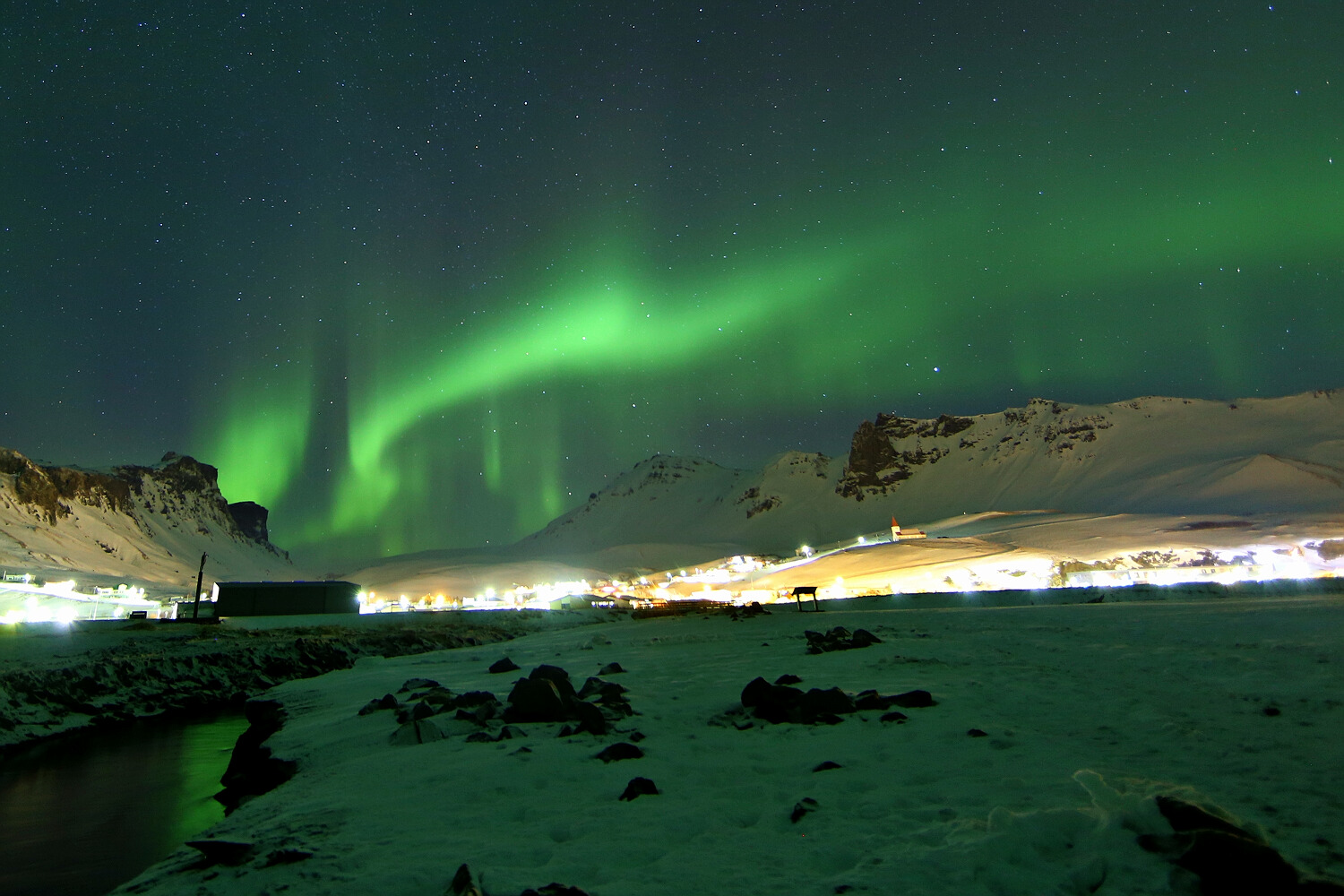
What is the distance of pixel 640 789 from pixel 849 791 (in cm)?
220

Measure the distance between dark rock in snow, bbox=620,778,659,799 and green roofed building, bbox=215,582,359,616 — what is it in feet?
251

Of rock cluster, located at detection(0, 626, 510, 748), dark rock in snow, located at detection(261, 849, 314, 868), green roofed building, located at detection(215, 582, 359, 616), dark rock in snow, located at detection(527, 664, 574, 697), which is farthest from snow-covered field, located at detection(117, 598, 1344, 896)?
green roofed building, located at detection(215, 582, 359, 616)

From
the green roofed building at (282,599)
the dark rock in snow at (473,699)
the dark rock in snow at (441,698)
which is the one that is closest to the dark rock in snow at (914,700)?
the dark rock in snow at (473,699)

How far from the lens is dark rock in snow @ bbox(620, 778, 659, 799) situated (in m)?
7.65

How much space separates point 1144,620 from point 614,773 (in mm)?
19629

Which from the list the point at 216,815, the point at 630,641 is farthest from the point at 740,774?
the point at 630,641

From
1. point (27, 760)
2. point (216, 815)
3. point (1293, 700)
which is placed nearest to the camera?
point (1293, 700)

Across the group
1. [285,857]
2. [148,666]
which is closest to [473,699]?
[285,857]

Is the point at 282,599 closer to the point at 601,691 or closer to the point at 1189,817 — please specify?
the point at 601,691

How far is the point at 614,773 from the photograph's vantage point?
337 inches

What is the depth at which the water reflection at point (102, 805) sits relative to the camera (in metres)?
10.3

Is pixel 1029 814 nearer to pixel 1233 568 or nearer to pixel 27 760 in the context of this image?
pixel 27 760

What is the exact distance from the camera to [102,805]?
14078mm

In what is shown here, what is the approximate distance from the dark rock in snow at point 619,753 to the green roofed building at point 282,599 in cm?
7500
